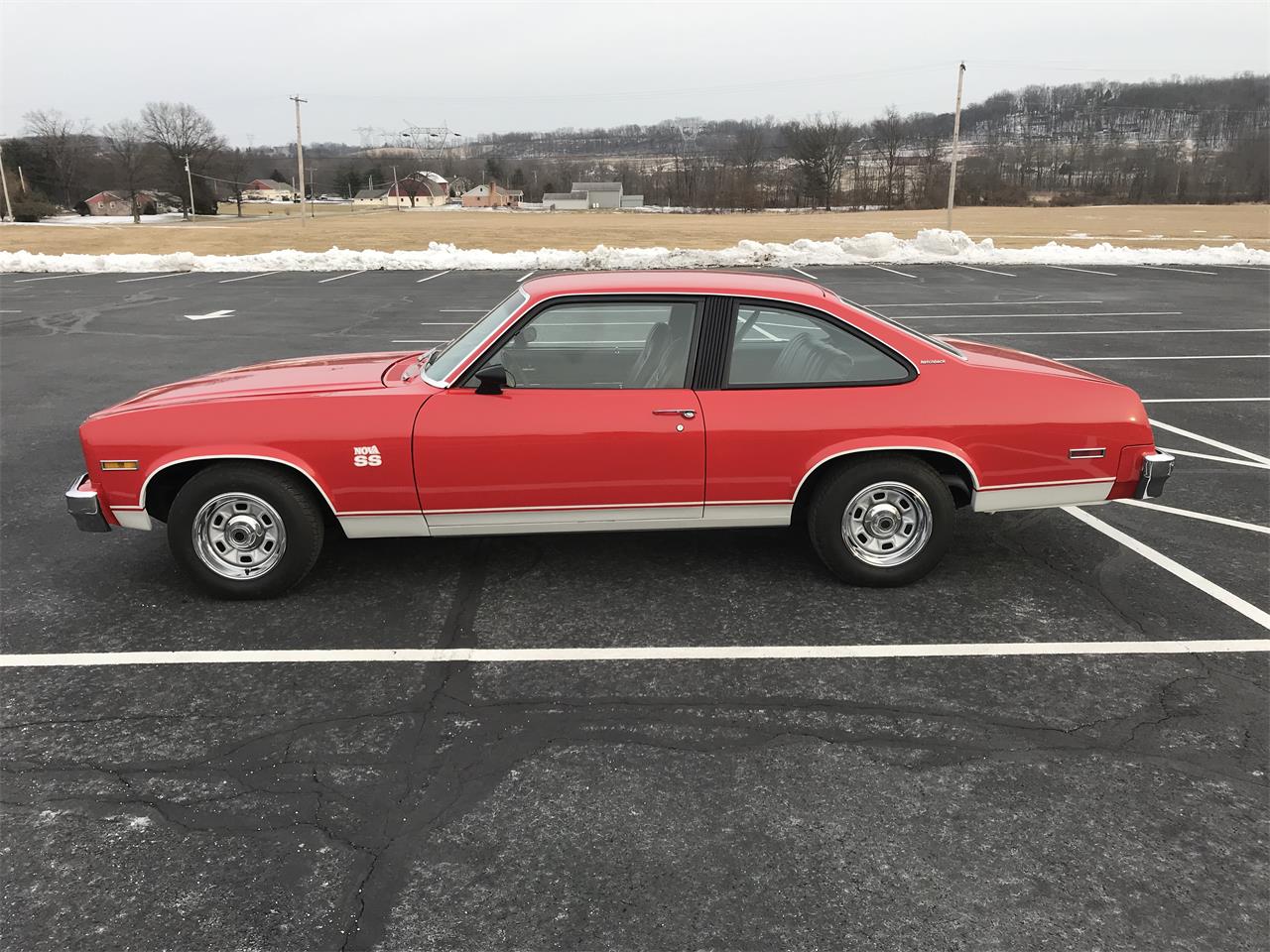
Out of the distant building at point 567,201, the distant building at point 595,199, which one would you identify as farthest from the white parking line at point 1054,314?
the distant building at point 567,201

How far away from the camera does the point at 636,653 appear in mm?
3844

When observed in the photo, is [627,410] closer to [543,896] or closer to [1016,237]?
[543,896]

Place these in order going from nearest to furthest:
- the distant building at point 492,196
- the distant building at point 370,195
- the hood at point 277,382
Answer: the hood at point 277,382, the distant building at point 370,195, the distant building at point 492,196

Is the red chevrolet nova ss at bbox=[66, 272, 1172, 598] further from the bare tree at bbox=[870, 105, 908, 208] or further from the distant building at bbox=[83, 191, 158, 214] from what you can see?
the distant building at bbox=[83, 191, 158, 214]

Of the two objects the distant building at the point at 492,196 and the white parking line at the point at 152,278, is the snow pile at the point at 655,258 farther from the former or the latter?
the distant building at the point at 492,196

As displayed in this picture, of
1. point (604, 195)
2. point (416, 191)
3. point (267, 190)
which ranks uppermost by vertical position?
point (267, 190)

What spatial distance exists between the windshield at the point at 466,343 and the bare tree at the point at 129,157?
122 metres

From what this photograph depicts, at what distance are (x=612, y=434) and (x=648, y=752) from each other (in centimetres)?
157

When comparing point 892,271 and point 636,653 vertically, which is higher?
point 892,271

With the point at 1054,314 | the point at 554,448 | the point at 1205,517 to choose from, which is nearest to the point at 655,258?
the point at 1054,314

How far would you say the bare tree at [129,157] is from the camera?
111m

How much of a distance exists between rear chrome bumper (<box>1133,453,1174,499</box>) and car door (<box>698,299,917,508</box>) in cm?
130

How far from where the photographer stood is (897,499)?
440 centimetres

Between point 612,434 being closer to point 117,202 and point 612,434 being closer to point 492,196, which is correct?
point 117,202
